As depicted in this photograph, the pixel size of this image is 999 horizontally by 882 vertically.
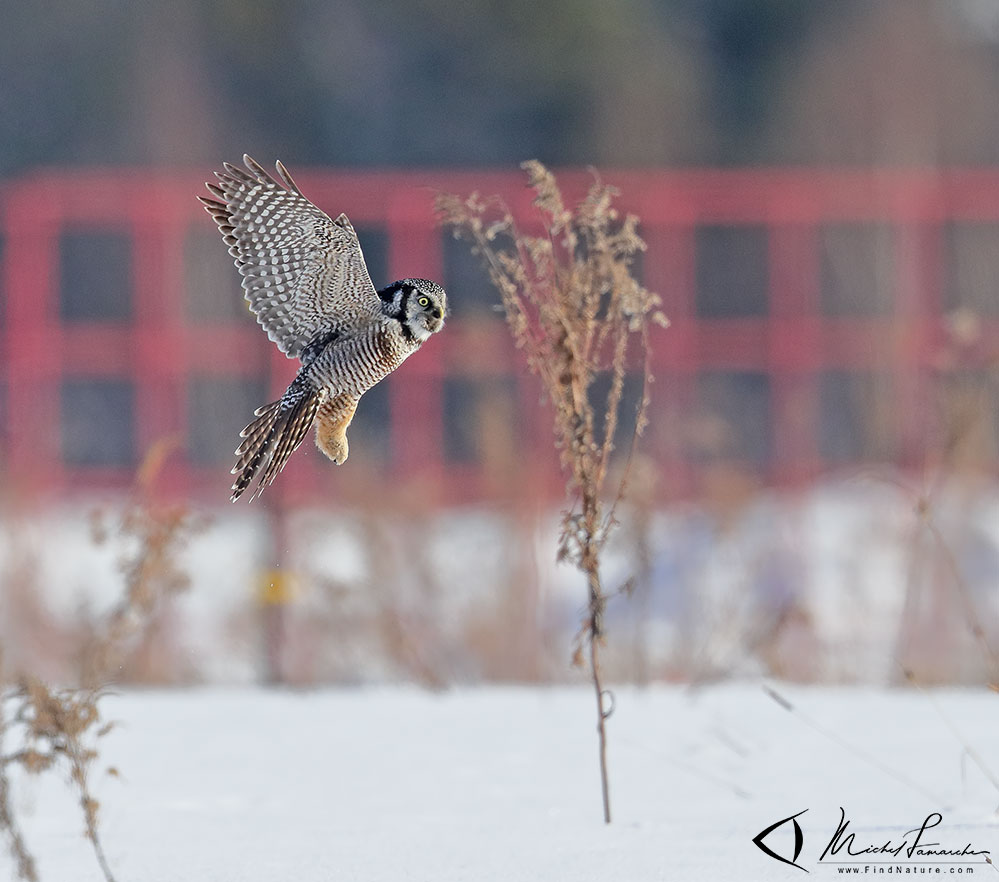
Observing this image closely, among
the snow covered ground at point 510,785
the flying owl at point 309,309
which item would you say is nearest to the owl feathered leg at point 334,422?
the flying owl at point 309,309

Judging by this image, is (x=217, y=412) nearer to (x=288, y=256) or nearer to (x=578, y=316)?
(x=578, y=316)

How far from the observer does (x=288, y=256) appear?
11.9 ft

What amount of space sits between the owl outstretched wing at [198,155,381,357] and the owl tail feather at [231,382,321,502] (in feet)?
0.79

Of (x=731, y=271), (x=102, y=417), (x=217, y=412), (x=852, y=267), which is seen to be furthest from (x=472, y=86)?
(x=217, y=412)

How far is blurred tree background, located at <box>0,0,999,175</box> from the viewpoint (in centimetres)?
2278

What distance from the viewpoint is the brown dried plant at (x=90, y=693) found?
3.84m

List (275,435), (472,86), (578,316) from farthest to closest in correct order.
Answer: (472,86) < (578,316) < (275,435)

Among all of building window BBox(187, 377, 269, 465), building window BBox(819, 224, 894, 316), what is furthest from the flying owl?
building window BBox(819, 224, 894, 316)

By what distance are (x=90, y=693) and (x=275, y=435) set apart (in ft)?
3.25

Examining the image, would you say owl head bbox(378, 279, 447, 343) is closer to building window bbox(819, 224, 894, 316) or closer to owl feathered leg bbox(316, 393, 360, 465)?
owl feathered leg bbox(316, 393, 360, 465)

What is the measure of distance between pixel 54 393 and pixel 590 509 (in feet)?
30.0

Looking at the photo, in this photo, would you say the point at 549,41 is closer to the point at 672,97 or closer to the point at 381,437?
the point at 672,97

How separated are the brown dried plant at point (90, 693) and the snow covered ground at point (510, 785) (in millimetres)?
224

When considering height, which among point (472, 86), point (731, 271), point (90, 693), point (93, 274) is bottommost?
point (90, 693)
